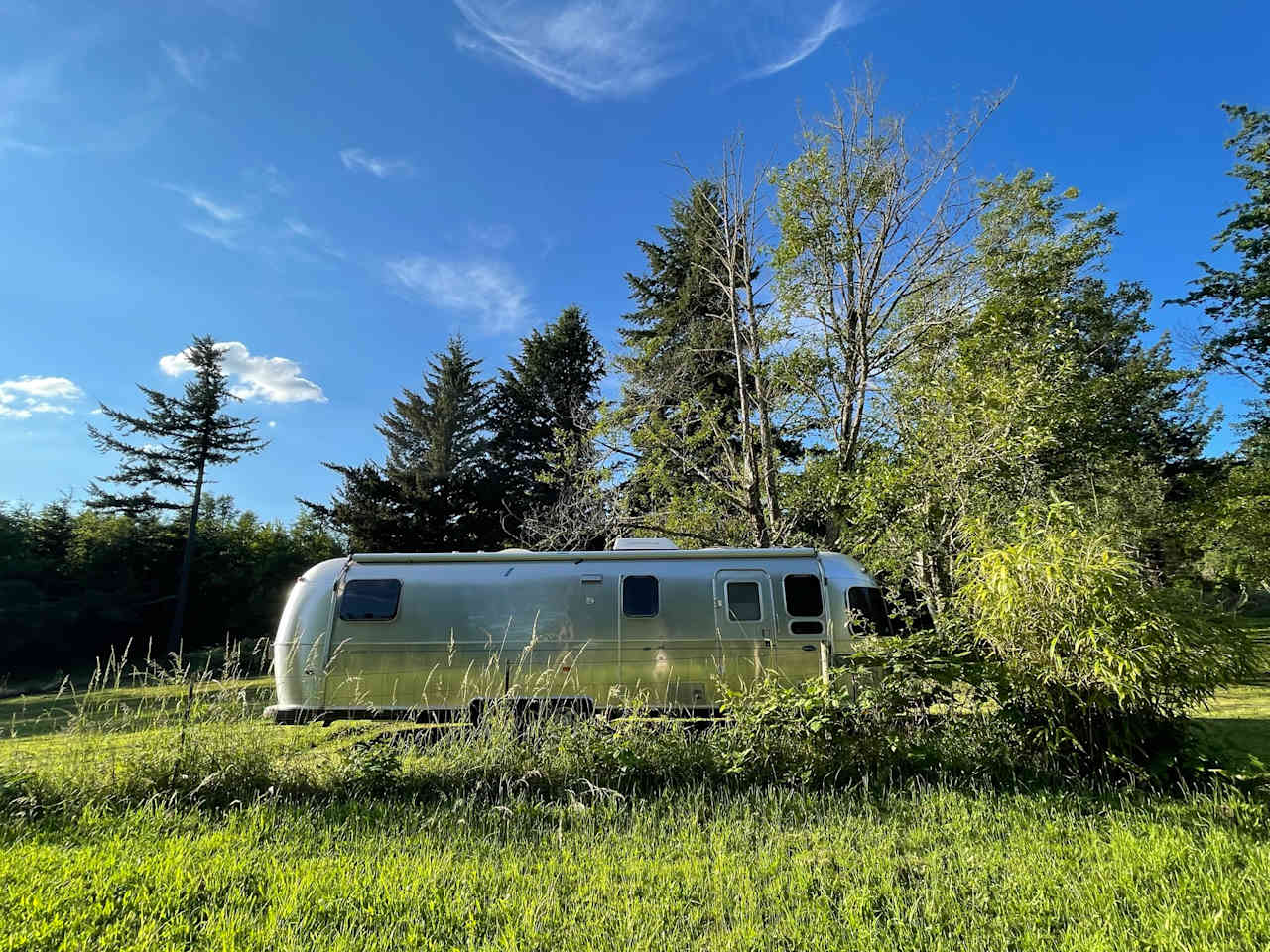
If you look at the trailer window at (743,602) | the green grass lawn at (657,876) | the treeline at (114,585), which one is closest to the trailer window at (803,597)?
the trailer window at (743,602)

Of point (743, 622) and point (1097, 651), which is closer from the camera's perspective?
point (1097, 651)

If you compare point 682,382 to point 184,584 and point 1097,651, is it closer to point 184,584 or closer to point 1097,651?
point 1097,651

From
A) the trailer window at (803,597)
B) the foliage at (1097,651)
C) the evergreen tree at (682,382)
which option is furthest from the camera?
the evergreen tree at (682,382)

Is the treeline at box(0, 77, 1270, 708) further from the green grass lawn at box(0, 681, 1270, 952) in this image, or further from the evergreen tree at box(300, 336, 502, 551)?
the evergreen tree at box(300, 336, 502, 551)

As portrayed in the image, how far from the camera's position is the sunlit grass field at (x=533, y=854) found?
2.20 metres

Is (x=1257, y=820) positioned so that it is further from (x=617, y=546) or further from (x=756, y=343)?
(x=756, y=343)

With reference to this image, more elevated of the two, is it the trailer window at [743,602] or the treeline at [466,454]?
the treeline at [466,454]

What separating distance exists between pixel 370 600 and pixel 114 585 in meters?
24.4

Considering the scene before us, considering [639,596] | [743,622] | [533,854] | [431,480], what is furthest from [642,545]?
[431,480]

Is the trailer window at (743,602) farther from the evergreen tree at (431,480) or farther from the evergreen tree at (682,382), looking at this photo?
the evergreen tree at (431,480)

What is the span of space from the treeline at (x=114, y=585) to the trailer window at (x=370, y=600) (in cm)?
1706

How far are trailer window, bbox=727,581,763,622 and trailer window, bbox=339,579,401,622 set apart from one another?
3.86m

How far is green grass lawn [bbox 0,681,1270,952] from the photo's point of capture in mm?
2189

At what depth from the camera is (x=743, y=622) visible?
6656mm
